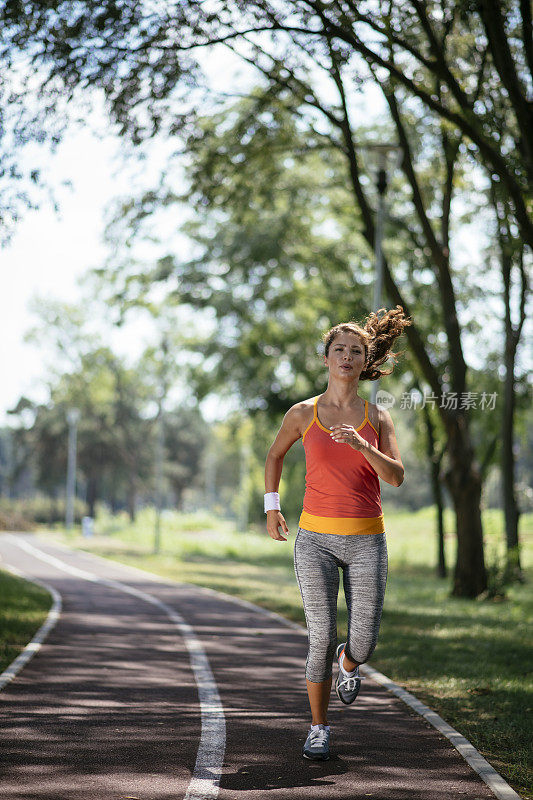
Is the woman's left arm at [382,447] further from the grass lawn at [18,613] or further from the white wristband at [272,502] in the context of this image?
the grass lawn at [18,613]

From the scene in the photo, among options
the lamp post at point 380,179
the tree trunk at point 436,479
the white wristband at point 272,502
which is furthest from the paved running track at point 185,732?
the tree trunk at point 436,479

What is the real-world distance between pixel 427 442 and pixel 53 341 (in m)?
38.5

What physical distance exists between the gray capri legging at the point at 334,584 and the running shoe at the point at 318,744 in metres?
0.31

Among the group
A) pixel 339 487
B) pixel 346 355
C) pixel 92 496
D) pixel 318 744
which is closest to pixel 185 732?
pixel 318 744

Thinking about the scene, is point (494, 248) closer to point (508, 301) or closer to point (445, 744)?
point (508, 301)

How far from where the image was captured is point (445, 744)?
6273 millimetres

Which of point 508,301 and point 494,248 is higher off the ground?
point 494,248

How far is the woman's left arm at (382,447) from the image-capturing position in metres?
5.11

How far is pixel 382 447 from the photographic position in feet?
18.3

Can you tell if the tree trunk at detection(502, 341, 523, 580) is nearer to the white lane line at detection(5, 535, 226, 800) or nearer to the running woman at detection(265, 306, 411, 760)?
the white lane line at detection(5, 535, 226, 800)

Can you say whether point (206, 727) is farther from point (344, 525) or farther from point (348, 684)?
point (344, 525)

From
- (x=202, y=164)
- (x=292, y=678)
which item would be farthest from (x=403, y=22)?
(x=292, y=678)

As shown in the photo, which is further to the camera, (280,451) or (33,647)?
(33,647)

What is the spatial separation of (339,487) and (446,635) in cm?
800
